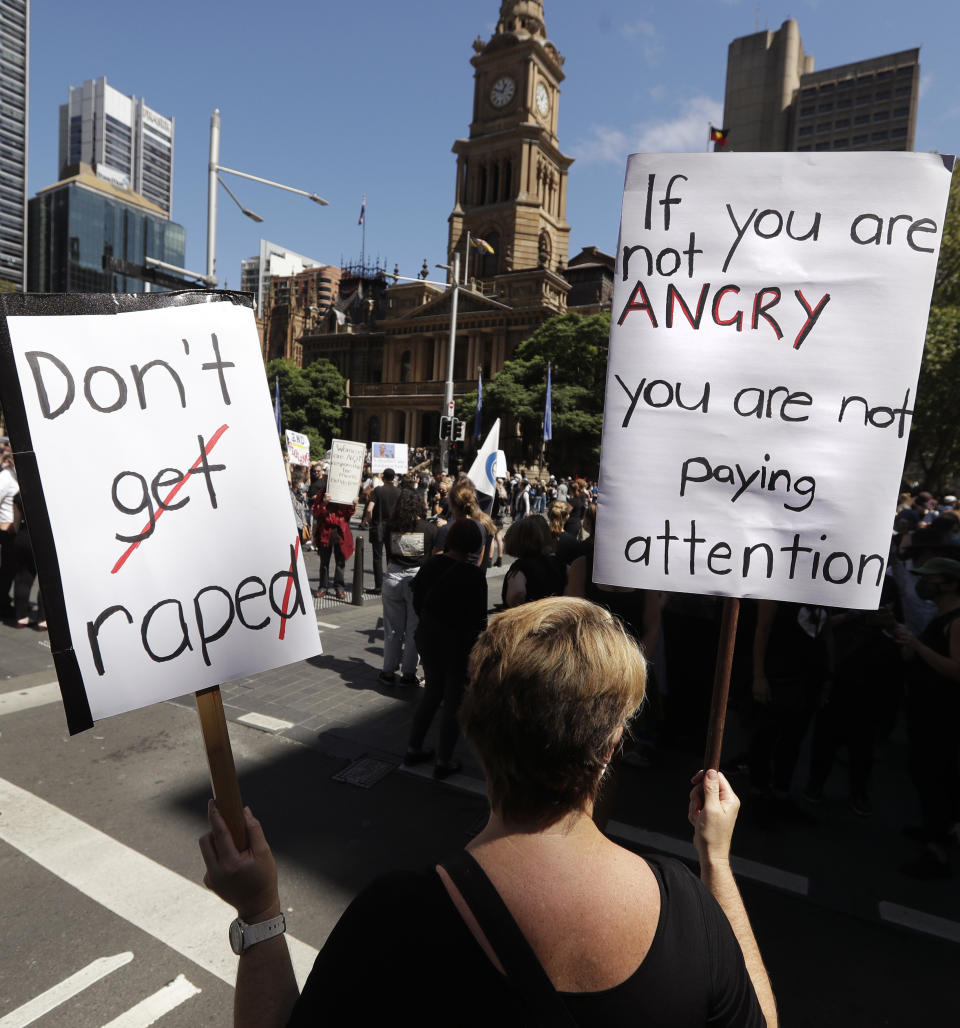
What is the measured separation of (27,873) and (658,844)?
10.5 feet

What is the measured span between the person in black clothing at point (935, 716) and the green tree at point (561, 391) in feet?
115

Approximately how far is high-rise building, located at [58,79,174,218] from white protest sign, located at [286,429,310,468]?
177 metres

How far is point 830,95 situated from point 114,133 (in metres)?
163

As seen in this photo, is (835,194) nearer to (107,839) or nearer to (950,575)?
(950,575)

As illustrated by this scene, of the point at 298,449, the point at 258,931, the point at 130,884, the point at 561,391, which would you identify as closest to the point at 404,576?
the point at 130,884

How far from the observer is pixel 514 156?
59.2 meters

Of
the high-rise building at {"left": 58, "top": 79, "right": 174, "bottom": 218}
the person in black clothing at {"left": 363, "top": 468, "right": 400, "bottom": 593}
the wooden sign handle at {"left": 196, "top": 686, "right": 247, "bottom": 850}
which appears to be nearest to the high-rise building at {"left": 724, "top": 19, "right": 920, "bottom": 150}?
the person in black clothing at {"left": 363, "top": 468, "right": 400, "bottom": 593}

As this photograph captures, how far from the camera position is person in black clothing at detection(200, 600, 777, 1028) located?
3.21ft

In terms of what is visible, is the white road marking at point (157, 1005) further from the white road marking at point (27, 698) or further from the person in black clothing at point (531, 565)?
the white road marking at point (27, 698)

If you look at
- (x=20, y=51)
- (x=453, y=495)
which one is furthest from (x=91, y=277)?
(x=453, y=495)

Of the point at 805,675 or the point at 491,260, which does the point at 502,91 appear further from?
the point at 805,675

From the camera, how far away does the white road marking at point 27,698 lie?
216 inches

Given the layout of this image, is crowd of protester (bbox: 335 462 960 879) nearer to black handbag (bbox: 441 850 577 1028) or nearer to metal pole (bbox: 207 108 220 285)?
black handbag (bbox: 441 850 577 1028)

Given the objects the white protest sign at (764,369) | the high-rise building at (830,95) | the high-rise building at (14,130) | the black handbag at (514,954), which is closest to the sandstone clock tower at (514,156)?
the high-rise building at (830,95)
